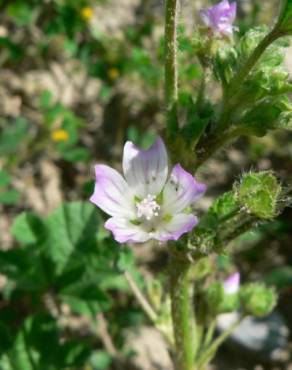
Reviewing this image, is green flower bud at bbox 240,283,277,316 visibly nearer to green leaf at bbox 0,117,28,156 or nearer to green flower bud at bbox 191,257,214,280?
green flower bud at bbox 191,257,214,280

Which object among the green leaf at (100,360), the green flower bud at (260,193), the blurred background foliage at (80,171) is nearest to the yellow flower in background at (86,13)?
the blurred background foliage at (80,171)

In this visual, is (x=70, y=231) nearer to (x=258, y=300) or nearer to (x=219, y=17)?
(x=258, y=300)

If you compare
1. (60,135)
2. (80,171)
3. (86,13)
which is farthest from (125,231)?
(86,13)

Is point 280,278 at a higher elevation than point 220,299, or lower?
lower

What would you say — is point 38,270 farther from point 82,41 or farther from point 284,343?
point 82,41

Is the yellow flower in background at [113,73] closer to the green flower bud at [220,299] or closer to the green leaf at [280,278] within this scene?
the green leaf at [280,278]

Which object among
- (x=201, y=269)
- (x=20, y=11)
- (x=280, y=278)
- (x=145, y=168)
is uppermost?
(x=20, y=11)

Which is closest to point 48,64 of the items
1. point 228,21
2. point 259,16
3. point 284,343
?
point 259,16
